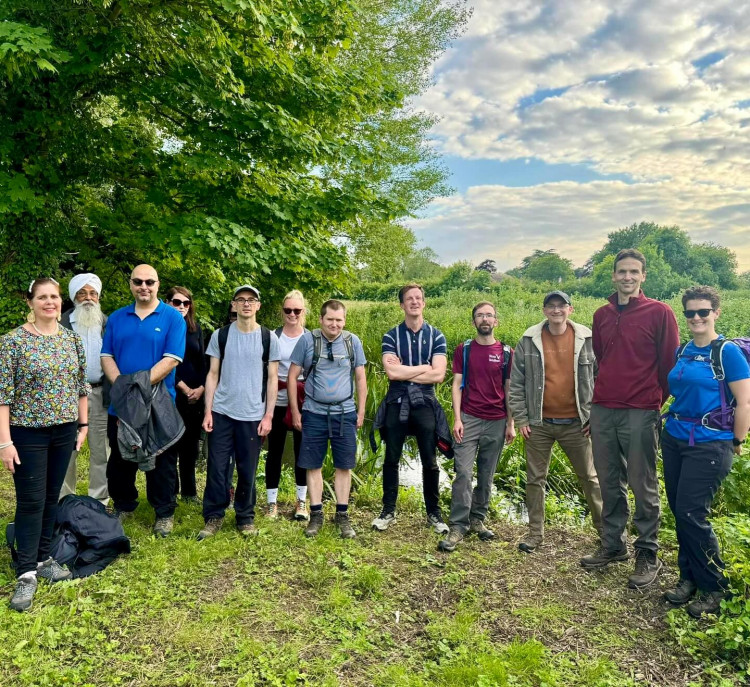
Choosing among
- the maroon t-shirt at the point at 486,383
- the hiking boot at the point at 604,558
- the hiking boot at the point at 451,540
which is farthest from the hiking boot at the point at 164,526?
the hiking boot at the point at 604,558

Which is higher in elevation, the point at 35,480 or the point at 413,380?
the point at 413,380

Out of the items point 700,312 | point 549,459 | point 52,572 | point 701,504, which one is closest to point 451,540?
point 549,459

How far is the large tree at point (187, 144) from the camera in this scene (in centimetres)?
617

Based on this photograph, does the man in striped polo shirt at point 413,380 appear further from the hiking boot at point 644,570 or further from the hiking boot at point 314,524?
the hiking boot at point 644,570

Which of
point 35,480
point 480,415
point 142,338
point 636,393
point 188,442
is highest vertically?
point 142,338

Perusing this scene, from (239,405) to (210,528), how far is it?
1.06 meters

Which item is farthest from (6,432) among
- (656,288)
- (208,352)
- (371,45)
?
(656,288)

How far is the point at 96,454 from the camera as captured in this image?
454 centimetres

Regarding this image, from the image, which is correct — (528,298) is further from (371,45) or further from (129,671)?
(129,671)

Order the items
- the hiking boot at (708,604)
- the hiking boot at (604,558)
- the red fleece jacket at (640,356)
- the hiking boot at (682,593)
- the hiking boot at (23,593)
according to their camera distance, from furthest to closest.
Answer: the hiking boot at (604,558) → the red fleece jacket at (640,356) → the hiking boot at (682,593) → the hiking boot at (708,604) → the hiking boot at (23,593)

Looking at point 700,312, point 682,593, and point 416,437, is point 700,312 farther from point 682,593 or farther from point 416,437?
point 416,437

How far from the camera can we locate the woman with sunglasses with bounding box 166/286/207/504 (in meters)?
4.98

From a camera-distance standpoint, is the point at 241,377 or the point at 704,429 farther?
the point at 241,377

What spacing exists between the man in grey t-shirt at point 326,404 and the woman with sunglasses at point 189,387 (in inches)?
44.4
